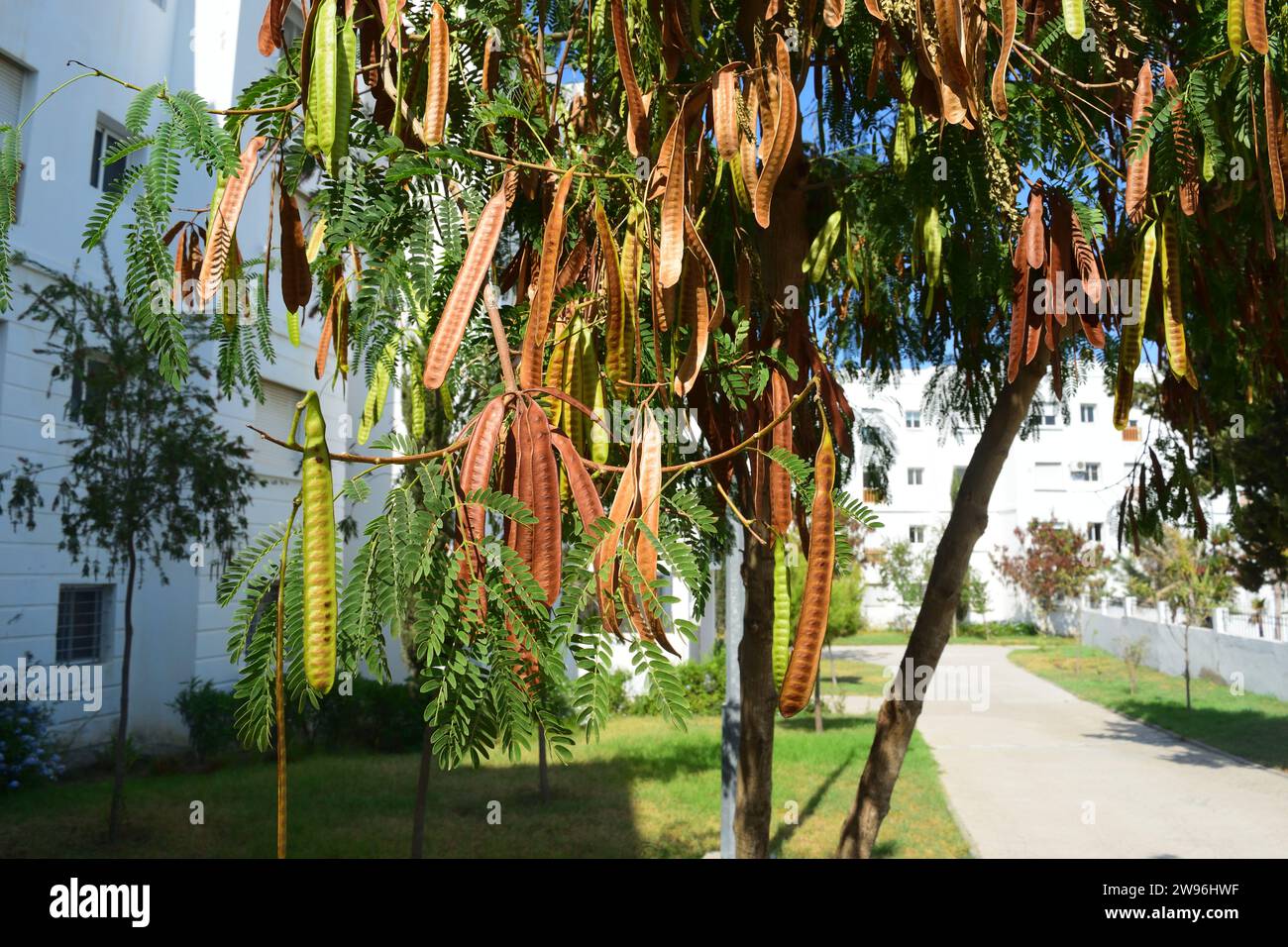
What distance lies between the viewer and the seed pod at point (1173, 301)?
199 centimetres

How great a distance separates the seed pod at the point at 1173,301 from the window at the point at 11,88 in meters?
9.01

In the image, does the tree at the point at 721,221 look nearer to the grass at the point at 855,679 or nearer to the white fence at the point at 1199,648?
the white fence at the point at 1199,648

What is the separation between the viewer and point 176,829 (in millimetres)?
7793

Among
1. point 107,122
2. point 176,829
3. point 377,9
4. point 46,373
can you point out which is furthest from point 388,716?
point 377,9

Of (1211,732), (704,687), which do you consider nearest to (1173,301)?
(1211,732)

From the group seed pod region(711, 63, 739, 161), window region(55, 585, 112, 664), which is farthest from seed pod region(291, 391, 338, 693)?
window region(55, 585, 112, 664)

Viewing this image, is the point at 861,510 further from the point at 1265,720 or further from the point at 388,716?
the point at 1265,720

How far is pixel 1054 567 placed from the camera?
2861cm

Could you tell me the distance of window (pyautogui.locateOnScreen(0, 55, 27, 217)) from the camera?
8062 millimetres

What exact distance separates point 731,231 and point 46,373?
27.9 ft

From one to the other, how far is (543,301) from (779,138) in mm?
640

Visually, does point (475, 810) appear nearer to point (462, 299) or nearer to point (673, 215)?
point (673, 215)

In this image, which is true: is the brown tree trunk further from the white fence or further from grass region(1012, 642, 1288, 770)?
the white fence
